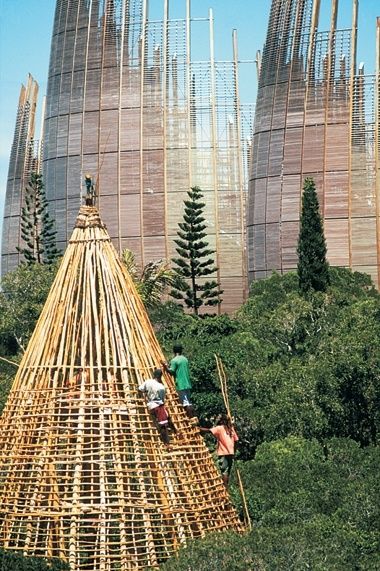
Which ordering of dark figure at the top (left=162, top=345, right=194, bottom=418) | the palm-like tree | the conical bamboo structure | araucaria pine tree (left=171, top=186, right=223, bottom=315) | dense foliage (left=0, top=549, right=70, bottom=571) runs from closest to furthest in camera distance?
1. dense foliage (left=0, top=549, right=70, bottom=571)
2. the conical bamboo structure
3. dark figure at the top (left=162, top=345, right=194, bottom=418)
4. the palm-like tree
5. araucaria pine tree (left=171, top=186, right=223, bottom=315)

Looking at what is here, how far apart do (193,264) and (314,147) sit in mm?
5012

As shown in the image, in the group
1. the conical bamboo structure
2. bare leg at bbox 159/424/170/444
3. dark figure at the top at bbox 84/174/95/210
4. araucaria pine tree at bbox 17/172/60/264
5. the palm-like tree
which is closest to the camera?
the conical bamboo structure

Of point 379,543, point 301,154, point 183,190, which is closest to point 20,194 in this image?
point 183,190

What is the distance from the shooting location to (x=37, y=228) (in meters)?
53.2

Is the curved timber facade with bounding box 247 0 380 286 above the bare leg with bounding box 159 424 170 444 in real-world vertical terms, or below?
above

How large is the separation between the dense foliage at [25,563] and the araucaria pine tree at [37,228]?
33514 millimetres

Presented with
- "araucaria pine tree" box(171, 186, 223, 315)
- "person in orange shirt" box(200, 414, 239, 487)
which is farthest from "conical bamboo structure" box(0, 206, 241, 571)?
"araucaria pine tree" box(171, 186, 223, 315)

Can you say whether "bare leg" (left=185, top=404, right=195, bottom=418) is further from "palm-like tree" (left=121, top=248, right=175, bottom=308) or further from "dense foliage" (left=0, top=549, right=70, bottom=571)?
"palm-like tree" (left=121, top=248, right=175, bottom=308)

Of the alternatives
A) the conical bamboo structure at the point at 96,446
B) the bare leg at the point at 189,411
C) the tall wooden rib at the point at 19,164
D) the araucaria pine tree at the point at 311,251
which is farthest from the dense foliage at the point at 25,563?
the tall wooden rib at the point at 19,164

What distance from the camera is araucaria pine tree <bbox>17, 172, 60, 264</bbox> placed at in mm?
51094

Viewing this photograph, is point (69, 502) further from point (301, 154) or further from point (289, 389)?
point (301, 154)

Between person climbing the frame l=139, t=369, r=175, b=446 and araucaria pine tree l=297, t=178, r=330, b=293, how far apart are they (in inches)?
936

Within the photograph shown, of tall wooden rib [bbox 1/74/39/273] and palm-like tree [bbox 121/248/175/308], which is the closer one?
palm-like tree [bbox 121/248/175/308]

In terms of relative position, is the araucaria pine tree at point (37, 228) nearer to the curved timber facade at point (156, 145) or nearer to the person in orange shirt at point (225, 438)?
the curved timber facade at point (156, 145)
